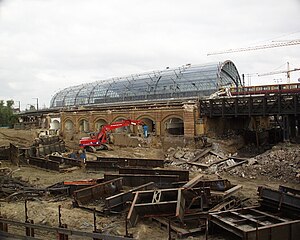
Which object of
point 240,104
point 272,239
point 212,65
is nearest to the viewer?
point 272,239

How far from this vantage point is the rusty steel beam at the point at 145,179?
53.3 ft

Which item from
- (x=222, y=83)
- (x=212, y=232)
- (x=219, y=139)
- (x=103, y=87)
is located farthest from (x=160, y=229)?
(x=103, y=87)

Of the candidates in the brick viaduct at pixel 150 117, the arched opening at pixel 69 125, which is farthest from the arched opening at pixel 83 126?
the arched opening at pixel 69 125

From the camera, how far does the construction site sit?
11.0 m

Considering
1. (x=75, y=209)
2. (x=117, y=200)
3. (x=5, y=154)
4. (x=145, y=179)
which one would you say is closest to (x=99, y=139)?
(x=5, y=154)

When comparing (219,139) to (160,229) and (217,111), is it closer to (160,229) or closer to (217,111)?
(217,111)

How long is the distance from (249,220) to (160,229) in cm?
313

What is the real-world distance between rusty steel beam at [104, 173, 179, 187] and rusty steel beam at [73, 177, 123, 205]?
1.04 metres

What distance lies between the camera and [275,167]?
1992 cm

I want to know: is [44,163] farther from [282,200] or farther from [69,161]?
[282,200]

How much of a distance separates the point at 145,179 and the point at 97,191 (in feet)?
9.96

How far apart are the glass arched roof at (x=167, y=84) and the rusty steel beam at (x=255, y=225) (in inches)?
1127

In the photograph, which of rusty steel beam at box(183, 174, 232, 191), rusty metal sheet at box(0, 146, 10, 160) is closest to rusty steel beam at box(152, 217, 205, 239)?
rusty steel beam at box(183, 174, 232, 191)

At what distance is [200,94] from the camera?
3938 centimetres
